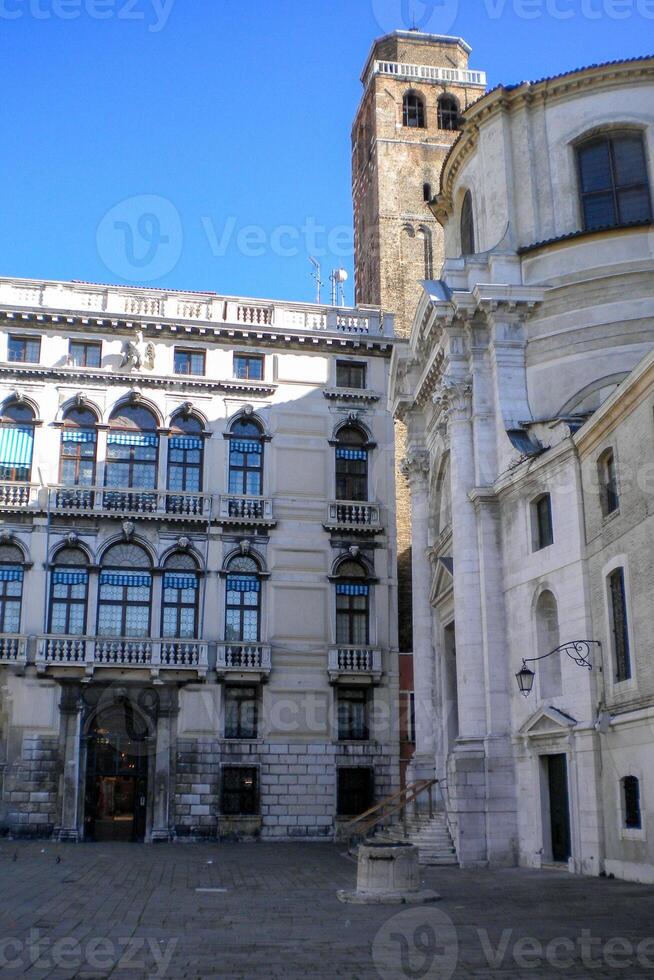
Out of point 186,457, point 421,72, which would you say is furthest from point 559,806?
point 421,72

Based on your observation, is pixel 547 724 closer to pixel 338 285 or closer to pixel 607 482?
pixel 607 482

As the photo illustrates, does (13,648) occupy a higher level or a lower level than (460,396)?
lower

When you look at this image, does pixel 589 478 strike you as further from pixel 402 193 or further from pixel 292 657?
pixel 402 193

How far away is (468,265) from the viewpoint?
95.7 feet

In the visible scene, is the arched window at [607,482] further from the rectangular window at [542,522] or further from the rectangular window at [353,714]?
the rectangular window at [353,714]

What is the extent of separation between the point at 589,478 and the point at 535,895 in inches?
353

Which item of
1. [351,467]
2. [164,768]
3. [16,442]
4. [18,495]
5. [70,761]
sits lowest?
[164,768]

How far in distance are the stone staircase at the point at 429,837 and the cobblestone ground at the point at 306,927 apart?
2.59m

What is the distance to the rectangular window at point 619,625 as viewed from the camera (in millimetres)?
21517

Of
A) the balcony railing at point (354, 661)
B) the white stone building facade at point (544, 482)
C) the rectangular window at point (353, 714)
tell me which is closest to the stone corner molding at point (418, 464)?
the white stone building facade at point (544, 482)

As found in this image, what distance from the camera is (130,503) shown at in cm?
3722

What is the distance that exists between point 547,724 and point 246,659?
14.5m

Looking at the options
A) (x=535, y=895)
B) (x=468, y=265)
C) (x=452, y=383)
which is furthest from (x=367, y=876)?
(x=468, y=265)

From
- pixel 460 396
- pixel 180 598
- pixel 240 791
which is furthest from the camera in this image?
pixel 180 598
